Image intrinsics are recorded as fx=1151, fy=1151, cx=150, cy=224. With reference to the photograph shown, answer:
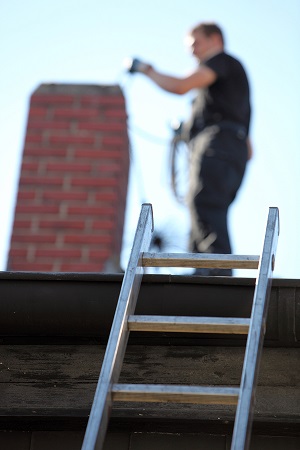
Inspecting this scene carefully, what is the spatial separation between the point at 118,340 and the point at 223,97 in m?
2.55

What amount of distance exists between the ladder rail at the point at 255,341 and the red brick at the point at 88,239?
375 cm

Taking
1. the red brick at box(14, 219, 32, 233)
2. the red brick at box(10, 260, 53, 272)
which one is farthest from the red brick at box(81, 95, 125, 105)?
the red brick at box(10, 260, 53, 272)

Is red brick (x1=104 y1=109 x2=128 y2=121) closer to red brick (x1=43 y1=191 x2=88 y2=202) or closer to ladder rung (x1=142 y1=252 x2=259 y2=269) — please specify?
red brick (x1=43 y1=191 x2=88 y2=202)

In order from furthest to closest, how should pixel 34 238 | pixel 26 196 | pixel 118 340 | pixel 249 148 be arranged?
1. pixel 26 196
2. pixel 34 238
3. pixel 249 148
4. pixel 118 340

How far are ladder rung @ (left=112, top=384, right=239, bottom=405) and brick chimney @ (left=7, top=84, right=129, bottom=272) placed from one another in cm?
393

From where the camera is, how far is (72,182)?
712 centimetres

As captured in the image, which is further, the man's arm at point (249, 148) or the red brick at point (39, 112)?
the red brick at point (39, 112)

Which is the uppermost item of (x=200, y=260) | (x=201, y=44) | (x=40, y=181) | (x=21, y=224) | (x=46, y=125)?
(x=201, y=44)

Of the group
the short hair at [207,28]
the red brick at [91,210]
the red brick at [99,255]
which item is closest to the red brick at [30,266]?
the red brick at [99,255]

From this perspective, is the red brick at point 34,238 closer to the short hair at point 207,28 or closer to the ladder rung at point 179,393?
the short hair at point 207,28

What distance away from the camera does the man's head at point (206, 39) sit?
217 inches

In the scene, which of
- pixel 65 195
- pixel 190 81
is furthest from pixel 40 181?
pixel 190 81

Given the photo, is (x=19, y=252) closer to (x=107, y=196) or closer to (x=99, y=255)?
(x=99, y=255)

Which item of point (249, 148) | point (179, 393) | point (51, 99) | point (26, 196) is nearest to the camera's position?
point (179, 393)
